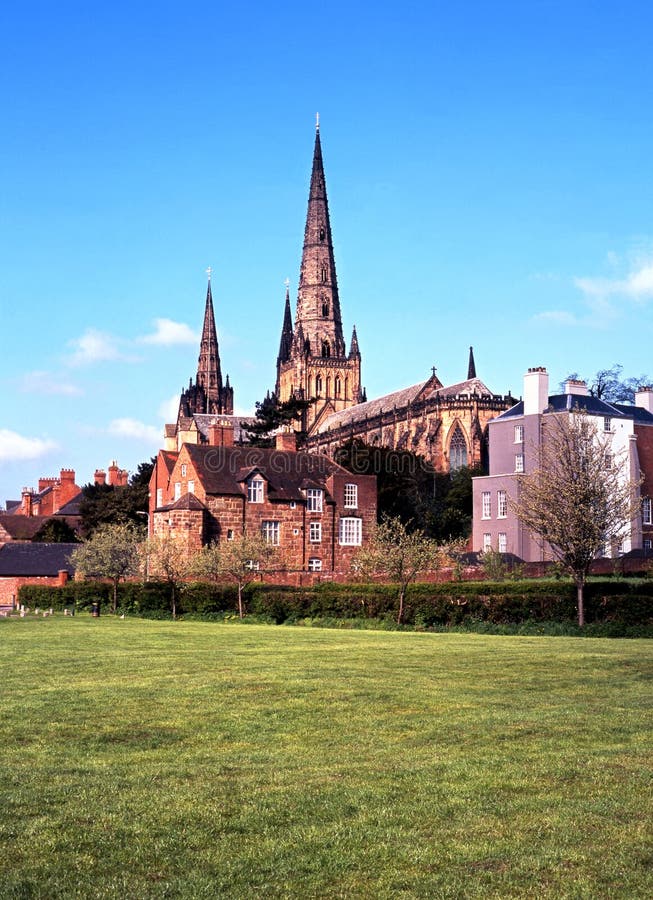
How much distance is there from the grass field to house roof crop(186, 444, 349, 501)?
1760 inches

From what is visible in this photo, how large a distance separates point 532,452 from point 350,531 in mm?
12888

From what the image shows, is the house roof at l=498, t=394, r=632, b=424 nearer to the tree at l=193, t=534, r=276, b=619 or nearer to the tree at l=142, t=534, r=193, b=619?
the tree at l=193, t=534, r=276, b=619

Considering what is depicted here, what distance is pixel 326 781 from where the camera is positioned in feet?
36.7

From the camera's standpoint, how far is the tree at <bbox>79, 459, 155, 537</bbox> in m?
86.4

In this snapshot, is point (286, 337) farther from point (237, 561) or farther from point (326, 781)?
point (326, 781)

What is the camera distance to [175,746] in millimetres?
13414

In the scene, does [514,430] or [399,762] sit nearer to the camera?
[399,762]

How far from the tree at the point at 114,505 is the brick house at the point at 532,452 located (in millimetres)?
27717

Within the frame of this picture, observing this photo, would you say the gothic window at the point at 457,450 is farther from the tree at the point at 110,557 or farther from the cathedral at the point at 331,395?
the tree at the point at 110,557

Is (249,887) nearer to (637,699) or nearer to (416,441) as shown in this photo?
(637,699)

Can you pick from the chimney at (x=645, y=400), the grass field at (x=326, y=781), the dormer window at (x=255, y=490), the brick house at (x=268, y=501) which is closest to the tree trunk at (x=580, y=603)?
the grass field at (x=326, y=781)

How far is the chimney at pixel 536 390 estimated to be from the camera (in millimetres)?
67062

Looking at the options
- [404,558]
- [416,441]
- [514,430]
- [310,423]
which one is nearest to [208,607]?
[404,558]

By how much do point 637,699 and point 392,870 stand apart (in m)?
9.53
